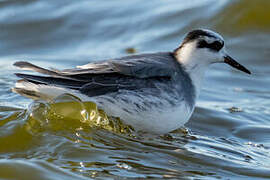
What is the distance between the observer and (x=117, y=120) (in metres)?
6.79

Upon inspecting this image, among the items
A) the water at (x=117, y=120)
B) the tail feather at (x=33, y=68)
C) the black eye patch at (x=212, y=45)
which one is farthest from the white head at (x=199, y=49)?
the tail feather at (x=33, y=68)

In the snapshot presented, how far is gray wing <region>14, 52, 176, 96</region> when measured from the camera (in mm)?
6668

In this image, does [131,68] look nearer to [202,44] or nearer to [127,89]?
[127,89]

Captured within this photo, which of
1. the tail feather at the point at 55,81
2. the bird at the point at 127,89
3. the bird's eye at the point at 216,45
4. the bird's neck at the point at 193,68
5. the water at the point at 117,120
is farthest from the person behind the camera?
the bird's eye at the point at 216,45

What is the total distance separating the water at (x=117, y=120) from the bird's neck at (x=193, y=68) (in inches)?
32.1

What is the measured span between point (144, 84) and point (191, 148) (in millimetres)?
1050

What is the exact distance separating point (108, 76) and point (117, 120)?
1.87ft

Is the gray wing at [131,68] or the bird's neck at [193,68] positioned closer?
the gray wing at [131,68]

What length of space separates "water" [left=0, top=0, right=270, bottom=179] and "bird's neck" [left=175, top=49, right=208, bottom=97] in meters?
0.81

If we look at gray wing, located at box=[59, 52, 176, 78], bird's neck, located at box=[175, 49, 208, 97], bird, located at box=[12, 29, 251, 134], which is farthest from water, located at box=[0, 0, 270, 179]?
bird's neck, located at box=[175, 49, 208, 97]

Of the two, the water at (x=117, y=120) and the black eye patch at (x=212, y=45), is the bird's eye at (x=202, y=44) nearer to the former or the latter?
the black eye patch at (x=212, y=45)

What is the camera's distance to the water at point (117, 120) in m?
5.92

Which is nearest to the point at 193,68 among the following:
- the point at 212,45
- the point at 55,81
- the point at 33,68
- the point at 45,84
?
the point at 212,45

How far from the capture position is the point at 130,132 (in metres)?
6.91
